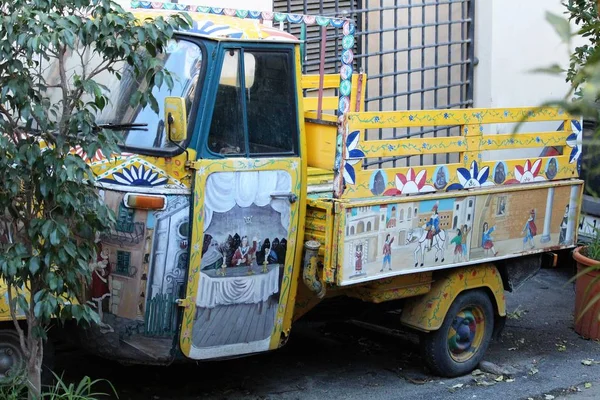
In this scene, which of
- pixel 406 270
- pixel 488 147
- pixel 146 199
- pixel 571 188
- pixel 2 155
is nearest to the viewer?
pixel 2 155

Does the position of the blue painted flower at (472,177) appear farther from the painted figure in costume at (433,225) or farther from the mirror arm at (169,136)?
the mirror arm at (169,136)

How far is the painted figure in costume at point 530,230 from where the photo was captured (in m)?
6.33

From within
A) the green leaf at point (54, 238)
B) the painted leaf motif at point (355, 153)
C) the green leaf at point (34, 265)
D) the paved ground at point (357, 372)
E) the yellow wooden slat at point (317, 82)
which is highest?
the yellow wooden slat at point (317, 82)

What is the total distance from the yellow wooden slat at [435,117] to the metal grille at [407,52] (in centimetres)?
281

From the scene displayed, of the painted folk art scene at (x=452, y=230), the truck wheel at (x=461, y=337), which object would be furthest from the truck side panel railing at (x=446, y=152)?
the truck wheel at (x=461, y=337)

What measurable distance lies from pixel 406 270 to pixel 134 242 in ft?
5.61

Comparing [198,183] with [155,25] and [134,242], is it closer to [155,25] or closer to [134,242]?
[134,242]

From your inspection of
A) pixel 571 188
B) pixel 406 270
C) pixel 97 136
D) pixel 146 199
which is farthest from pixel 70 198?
pixel 571 188

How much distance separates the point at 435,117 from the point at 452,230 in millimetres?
723

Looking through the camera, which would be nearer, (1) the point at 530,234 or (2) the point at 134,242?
(2) the point at 134,242

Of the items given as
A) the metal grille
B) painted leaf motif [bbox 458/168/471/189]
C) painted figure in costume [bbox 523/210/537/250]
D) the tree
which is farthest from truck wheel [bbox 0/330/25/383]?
the metal grille

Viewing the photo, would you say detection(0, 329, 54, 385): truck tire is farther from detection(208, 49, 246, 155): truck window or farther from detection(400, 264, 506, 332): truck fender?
detection(400, 264, 506, 332): truck fender

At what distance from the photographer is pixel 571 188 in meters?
6.55

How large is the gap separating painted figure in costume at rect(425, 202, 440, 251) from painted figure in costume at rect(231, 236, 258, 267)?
3.81ft
